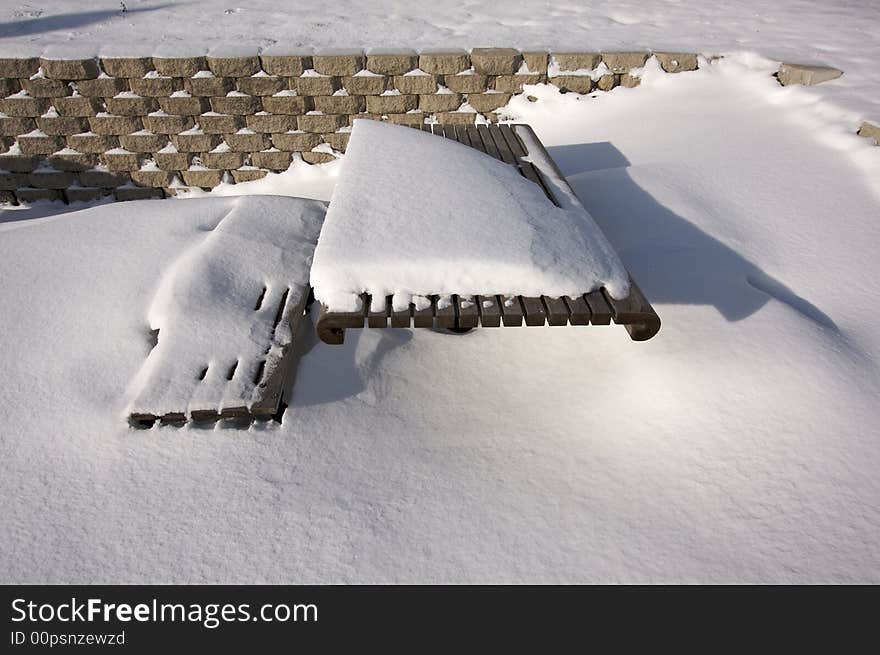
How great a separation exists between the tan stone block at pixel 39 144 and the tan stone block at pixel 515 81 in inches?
148

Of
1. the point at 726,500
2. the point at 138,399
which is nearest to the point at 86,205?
the point at 138,399

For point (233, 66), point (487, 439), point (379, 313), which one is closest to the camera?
point (379, 313)

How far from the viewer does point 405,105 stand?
5090 millimetres

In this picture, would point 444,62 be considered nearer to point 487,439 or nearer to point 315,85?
point 315,85

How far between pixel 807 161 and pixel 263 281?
368 centimetres

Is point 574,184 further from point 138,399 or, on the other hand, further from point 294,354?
point 138,399

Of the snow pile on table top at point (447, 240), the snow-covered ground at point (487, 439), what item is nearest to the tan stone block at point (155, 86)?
the snow-covered ground at point (487, 439)

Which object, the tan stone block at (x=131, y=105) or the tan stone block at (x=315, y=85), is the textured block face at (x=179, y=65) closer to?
the tan stone block at (x=131, y=105)

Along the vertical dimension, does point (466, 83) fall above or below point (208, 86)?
above

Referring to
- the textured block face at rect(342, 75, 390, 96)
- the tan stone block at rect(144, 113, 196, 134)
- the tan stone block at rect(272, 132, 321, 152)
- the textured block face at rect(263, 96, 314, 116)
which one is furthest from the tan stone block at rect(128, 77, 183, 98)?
the textured block face at rect(342, 75, 390, 96)

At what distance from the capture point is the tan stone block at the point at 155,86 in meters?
4.95

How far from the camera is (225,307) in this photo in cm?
281

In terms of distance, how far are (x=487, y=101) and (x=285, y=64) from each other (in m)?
1.66

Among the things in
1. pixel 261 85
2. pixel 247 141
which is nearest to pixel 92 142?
pixel 247 141
